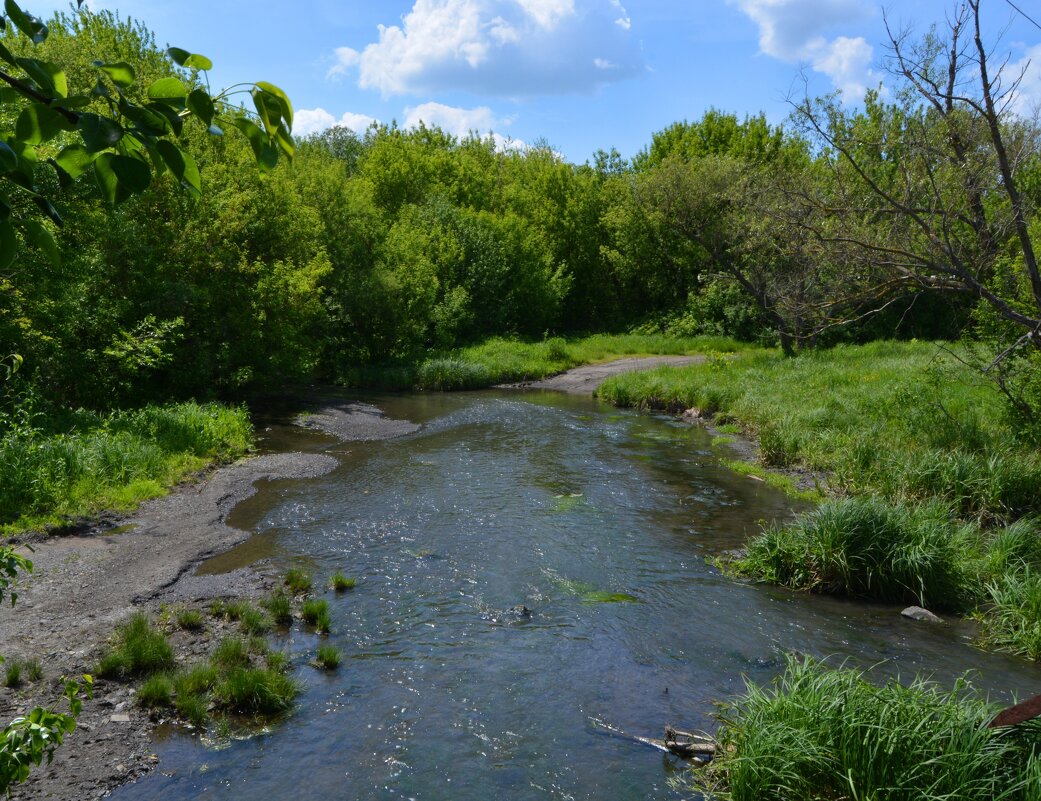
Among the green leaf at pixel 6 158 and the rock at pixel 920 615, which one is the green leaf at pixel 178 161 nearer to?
the green leaf at pixel 6 158

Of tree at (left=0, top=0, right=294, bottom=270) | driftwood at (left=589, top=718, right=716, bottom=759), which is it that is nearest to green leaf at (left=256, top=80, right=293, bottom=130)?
tree at (left=0, top=0, right=294, bottom=270)

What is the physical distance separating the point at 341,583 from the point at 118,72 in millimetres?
9689

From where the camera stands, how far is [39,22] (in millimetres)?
1723

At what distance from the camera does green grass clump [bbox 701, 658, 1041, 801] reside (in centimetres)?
549

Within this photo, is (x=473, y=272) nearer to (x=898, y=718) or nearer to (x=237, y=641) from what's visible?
(x=237, y=641)

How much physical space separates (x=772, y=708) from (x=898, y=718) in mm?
970

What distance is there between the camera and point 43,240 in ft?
5.61

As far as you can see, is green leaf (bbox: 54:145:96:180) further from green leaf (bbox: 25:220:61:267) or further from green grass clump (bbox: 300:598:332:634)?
green grass clump (bbox: 300:598:332:634)

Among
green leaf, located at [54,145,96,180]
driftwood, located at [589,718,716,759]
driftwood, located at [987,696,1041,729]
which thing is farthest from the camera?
driftwood, located at [589,718,716,759]

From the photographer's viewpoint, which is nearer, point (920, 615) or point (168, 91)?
point (168, 91)

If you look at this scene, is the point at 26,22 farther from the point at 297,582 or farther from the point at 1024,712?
the point at 297,582

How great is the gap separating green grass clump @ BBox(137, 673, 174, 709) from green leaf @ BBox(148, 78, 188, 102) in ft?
24.0

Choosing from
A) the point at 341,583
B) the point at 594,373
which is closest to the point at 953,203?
the point at 341,583

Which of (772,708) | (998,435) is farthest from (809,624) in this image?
(998,435)
